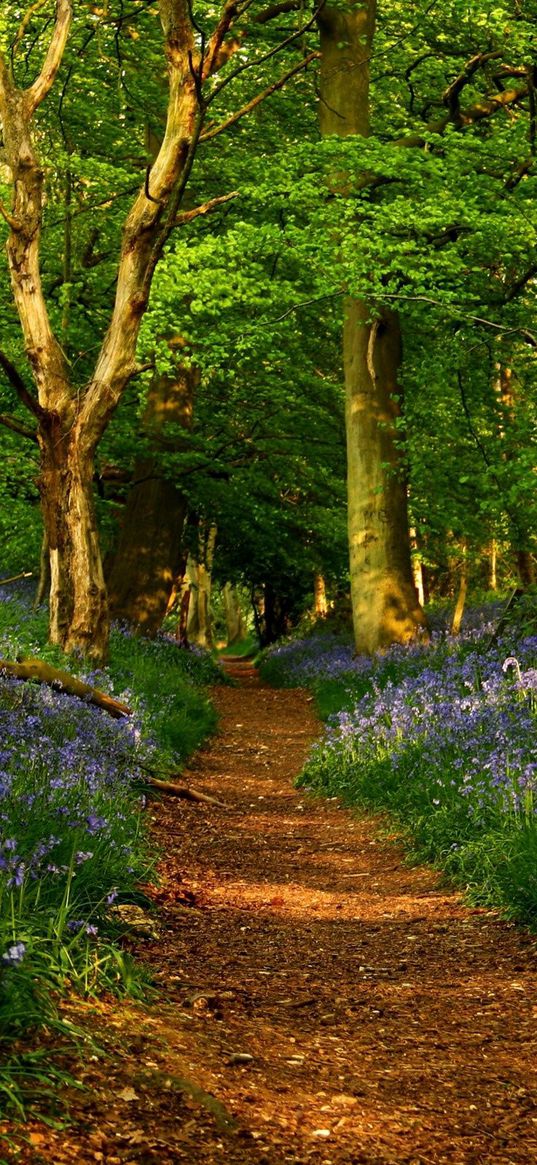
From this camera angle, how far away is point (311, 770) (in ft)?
34.4

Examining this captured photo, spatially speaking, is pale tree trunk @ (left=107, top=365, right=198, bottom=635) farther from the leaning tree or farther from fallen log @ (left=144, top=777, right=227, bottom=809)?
fallen log @ (left=144, top=777, right=227, bottom=809)

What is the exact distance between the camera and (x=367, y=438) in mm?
15656

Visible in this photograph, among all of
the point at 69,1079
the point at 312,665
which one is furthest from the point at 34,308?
the point at 312,665

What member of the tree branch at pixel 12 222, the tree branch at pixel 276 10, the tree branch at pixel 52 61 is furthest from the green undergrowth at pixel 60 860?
the tree branch at pixel 276 10

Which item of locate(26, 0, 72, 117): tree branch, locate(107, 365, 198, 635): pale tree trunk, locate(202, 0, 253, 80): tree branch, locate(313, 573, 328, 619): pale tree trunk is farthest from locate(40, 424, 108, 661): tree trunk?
locate(313, 573, 328, 619): pale tree trunk

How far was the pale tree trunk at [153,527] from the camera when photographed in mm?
18531

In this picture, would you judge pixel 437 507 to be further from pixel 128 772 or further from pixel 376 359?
pixel 128 772

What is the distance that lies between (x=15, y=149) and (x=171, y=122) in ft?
5.55

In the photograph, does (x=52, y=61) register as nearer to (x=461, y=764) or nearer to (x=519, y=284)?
(x=519, y=284)

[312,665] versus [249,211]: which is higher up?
[249,211]

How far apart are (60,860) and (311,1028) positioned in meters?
1.19

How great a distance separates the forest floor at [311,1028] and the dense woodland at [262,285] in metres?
5.81

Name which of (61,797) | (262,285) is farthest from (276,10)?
(61,797)

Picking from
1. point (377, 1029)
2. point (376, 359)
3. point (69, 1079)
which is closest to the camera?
point (69, 1079)
